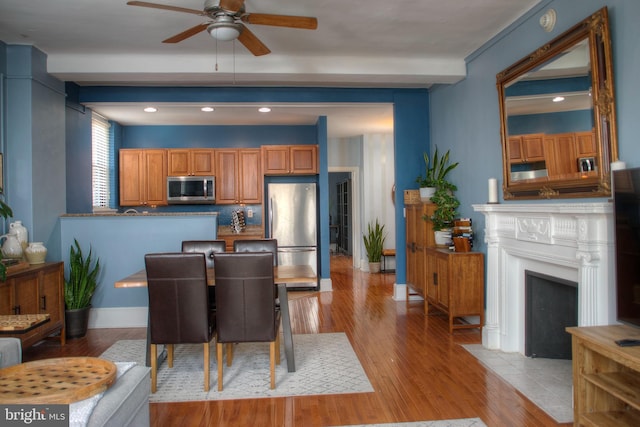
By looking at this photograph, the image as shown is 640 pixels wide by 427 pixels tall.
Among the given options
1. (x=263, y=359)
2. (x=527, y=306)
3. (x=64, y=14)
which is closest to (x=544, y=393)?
(x=527, y=306)

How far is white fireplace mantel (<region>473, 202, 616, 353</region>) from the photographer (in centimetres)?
245

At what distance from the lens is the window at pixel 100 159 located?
19.3ft

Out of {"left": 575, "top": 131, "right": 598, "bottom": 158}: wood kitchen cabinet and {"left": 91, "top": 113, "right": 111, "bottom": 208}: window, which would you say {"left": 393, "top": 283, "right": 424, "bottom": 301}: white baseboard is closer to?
{"left": 575, "top": 131, "right": 598, "bottom": 158}: wood kitchen cabinet

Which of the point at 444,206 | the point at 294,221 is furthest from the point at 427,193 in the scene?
the point at 294,221

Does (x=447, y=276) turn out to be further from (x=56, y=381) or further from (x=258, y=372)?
(x=56, y=381)

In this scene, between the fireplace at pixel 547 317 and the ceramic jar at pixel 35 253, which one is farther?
the ceramic jar at pixel 35 253

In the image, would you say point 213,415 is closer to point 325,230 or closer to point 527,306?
point 527,306

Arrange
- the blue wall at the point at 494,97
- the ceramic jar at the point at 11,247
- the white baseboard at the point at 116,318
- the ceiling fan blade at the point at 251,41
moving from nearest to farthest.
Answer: the blue wall at the point at 494,97 → the ceiling fan blade at the point at 251,41 → the ceramic jar at the point at 11,247 → the white baseboard at the point at 116,318

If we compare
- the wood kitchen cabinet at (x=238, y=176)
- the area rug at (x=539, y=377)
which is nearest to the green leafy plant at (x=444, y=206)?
the area rug at (x=539, y=377)

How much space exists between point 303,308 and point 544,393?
301 cm

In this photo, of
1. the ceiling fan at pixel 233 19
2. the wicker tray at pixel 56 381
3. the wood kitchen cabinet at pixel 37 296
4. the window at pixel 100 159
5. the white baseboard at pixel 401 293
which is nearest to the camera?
the wicker tray at pixel 56 381

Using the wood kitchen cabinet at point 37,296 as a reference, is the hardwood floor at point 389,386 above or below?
below

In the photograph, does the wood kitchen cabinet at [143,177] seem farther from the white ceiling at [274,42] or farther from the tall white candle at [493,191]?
the tall white candle at [493,191]

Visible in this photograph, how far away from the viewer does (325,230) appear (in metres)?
6.44
